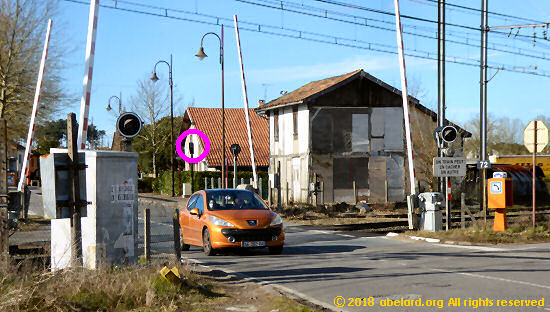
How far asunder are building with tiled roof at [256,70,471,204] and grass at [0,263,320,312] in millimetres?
31098

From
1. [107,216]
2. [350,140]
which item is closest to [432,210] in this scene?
[107,216]

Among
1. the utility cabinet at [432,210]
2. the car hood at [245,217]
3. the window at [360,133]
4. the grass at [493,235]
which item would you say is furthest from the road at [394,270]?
the window at [360,133]

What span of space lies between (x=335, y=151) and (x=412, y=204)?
70.7ft

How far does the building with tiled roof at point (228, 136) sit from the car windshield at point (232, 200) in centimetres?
3943

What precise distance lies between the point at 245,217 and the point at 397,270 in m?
4.28

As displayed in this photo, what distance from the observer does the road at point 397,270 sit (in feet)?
32.6

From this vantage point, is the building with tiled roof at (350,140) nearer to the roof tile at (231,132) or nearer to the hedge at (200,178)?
the hedge at (200,178)

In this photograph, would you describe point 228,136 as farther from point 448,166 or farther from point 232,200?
point 232,200

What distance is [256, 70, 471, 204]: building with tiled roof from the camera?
42.2 metres

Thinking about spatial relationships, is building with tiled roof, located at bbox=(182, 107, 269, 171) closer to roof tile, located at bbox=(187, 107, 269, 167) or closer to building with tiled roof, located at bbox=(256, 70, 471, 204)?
roof tile, located at bbox=(187, 107, 269, 167)

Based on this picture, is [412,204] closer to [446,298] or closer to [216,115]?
[446,298]

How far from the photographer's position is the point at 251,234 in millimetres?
15602

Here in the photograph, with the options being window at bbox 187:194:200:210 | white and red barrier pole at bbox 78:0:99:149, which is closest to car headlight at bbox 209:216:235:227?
window at bbox 187:194:200:210

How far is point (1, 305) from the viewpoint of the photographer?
7.60m
